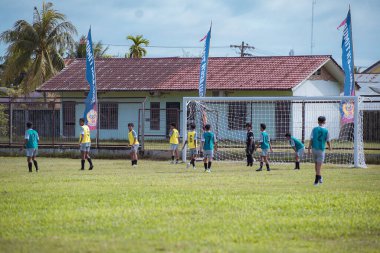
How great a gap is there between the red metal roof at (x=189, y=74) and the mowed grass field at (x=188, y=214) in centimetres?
2047

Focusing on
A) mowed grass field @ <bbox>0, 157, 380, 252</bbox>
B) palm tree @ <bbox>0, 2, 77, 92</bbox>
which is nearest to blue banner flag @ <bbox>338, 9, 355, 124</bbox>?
mowed grass field @ <bbox>0, 157, 380, 252</bbox>

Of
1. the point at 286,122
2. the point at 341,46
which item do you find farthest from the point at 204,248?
the point at 286,122

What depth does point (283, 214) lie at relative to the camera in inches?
469

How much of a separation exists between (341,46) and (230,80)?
14.3 metres

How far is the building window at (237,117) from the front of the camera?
1385 inches

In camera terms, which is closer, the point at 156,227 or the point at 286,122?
the point at 156,227

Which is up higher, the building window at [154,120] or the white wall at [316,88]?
the white wall at [316,88]

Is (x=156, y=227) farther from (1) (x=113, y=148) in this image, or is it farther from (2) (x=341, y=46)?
(1) (x=113, y=148)

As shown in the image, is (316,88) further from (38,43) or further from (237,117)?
(38,43)

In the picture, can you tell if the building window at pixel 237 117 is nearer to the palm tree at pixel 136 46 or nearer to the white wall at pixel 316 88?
the white wall at pixel 316 88

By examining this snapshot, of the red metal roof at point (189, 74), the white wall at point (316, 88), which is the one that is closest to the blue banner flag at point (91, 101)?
the red metal roof at point (189, 74)

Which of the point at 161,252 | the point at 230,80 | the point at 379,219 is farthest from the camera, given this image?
the point at 230,80

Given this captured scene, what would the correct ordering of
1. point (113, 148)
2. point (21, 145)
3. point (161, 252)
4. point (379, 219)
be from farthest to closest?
point (21, 145)
point (113, 148)
point (379, 219)
point (161, 252)

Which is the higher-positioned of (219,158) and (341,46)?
(341,46)
